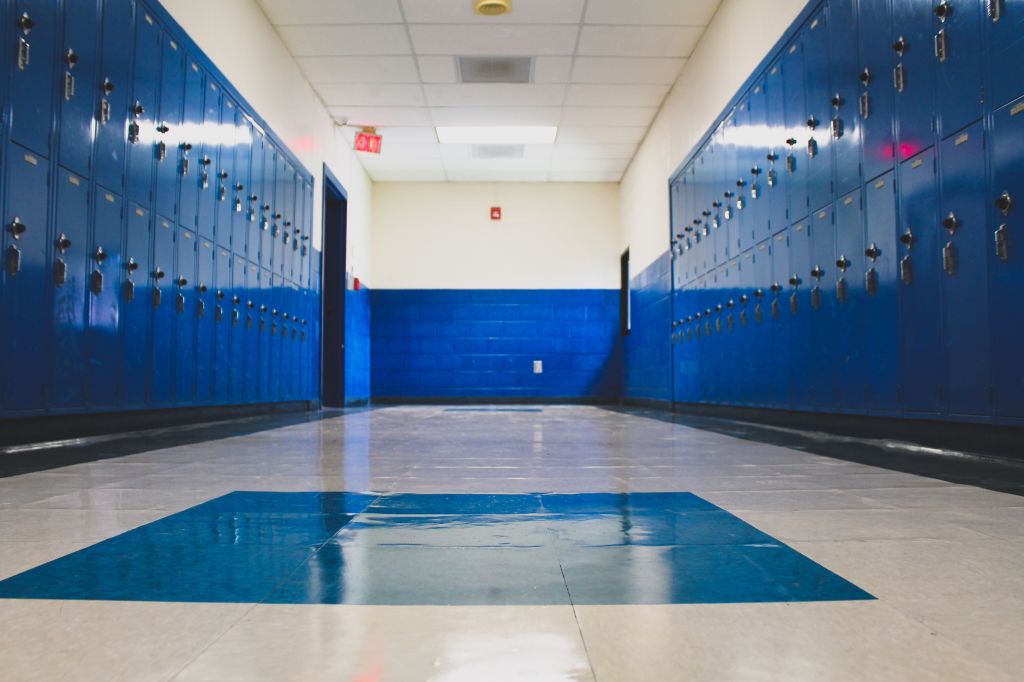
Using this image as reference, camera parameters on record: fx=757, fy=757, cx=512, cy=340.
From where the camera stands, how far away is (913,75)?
10.5 feet

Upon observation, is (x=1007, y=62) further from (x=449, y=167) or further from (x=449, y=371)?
(x=449, y=371)

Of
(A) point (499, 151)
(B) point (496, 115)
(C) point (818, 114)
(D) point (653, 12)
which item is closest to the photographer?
(C) point (818, 114)

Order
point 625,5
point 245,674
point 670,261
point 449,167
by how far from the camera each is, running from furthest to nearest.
→ 1. point 449,167
2. point 670,261
3. point 625,5
4. point 245,674

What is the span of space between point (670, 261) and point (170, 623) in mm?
7729

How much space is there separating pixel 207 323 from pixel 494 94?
4.12 metres

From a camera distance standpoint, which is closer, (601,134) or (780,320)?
(780,320)

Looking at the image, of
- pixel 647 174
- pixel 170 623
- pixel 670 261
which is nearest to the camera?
pixel 170 623

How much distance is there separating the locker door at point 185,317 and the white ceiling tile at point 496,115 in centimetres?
416

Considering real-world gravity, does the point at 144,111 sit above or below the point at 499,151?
below

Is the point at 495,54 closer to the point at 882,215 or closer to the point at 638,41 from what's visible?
the point at 638,41

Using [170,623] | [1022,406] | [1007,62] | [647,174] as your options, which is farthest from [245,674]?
[647,174]

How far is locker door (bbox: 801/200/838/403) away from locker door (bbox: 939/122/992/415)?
1.10 m

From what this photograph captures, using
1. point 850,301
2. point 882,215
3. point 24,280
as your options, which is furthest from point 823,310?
point 24,280

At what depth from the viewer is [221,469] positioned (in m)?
2.64
